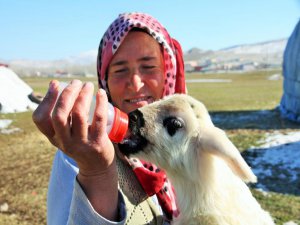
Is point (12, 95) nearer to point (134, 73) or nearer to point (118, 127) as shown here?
point (134, 73)

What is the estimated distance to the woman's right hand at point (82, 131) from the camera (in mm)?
1324

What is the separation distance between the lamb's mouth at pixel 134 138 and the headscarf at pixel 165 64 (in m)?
0.10

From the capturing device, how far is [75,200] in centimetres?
158

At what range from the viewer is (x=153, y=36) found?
8.52 feet

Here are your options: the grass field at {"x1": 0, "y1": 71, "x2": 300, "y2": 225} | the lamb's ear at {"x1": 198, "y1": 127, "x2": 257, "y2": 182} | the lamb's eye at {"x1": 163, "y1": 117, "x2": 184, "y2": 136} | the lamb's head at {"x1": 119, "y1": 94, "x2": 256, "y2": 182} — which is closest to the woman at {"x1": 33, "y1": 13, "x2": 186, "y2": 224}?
the lamb's head at {"x1": 119, "y1": 94, "x2": 256, "y2": 182}

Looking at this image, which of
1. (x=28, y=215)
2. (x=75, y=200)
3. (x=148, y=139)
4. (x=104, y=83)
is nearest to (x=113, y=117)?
(x=75, y=200)

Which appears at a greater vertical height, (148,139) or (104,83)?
(104,83)

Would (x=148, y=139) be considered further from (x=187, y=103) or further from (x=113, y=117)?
(x=113, y=117)

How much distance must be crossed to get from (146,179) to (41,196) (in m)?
5.42

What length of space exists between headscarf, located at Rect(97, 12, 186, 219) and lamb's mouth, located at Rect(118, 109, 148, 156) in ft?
0.32

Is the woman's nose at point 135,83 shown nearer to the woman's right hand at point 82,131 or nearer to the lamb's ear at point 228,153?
the lamb's ear at point 228,153

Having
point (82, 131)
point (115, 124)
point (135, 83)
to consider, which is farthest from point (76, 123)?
point (135, 83)

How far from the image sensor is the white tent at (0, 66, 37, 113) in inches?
721

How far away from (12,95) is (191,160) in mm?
18649
